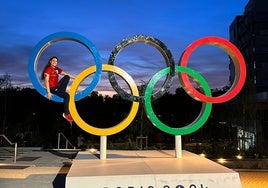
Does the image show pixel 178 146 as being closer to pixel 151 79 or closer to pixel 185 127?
pixel 185 127

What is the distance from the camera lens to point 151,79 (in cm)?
954

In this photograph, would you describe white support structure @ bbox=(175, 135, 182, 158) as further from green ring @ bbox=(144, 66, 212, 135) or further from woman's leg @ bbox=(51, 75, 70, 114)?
woman's leg @ bbox=(51, 75, 70, 114)

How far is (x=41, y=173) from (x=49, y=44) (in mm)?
5076

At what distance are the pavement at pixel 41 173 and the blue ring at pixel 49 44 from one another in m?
2.78

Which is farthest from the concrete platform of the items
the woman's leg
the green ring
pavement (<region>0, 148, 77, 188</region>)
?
pavement (<region>0, 148, 77, 188</region>)

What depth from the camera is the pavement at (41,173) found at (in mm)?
11078

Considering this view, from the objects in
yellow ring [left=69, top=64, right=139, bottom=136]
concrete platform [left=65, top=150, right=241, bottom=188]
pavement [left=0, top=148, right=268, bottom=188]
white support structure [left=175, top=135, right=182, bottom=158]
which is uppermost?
yellow ring [left=69, top=64, right=139, bottom=136]

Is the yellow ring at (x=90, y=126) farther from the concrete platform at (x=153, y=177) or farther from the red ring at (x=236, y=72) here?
the red ring at (x=236, y=72)

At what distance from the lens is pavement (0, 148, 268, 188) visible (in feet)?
36.3

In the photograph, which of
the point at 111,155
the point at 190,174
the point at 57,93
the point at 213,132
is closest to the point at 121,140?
the point at 213,132

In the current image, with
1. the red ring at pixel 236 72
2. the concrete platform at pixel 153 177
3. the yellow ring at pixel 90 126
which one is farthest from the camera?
the red ring at pixel 236 72

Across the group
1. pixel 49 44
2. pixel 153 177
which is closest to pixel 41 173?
pixel 49 44

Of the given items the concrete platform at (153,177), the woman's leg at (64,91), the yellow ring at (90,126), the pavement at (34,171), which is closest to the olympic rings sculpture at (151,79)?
the yellow ring at (90,126)

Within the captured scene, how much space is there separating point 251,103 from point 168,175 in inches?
626
